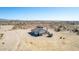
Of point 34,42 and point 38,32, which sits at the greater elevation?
point 38,32

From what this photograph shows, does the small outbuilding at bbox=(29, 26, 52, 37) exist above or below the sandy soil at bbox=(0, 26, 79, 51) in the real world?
above

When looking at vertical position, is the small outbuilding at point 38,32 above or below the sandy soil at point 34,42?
above

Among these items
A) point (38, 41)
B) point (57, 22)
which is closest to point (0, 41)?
point (38, 41)
